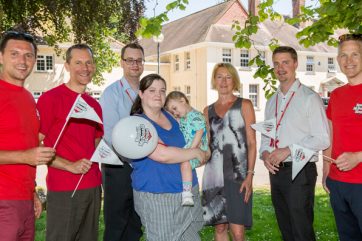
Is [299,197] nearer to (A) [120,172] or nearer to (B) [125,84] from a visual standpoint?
(A) [120,172]

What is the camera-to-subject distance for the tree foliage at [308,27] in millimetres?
5859

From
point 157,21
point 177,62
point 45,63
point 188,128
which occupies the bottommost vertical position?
point 188,128

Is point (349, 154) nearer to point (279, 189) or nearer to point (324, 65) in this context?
point (279, 189)

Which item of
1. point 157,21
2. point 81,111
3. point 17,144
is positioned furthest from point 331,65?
point 17,144

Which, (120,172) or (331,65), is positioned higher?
(331,65)

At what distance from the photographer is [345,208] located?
4023mm

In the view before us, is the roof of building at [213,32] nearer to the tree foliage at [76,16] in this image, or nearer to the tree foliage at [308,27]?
the tree foliage at [308,27]

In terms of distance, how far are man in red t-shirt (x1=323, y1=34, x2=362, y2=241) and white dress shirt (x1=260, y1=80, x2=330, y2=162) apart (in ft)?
0.51

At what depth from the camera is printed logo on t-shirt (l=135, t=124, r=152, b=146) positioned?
3309 millimetres

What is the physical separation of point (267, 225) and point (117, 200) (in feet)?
11.0

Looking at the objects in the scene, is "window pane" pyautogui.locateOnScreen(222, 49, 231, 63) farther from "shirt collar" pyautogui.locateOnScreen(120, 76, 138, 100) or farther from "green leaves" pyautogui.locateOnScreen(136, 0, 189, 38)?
"shirt collar" pyautogui.locateOnScreen(120, 76, 138, 100)

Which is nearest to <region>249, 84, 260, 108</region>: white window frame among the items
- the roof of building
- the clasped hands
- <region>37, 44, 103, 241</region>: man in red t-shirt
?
the roof of building

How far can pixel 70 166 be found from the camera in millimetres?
3814

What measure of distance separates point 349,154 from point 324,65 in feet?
130
